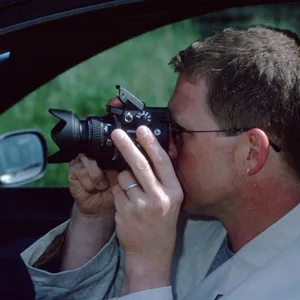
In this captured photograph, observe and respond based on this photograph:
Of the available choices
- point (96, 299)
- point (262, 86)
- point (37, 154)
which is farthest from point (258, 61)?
point (96, 299)

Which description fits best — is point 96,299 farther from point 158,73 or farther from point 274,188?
point 158,73

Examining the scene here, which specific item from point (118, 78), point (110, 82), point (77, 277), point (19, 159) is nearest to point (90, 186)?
point (77, 277)

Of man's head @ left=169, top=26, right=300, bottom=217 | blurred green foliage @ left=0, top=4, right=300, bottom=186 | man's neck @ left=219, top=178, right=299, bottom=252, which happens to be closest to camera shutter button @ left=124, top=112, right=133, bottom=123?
man's head @ left=169, top=26, right=300, bottom=217

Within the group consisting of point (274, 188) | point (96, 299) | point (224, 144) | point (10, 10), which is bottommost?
point (96, 299)

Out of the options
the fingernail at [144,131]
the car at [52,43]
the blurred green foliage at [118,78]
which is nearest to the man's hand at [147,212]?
the fingernail at [144,131]

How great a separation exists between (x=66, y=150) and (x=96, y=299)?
574 mm

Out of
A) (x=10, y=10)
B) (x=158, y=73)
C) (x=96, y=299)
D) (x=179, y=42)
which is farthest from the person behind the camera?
(x=158, y=73)

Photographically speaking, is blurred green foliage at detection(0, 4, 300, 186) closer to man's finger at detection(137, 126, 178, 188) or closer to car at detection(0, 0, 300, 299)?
car at detection(0, 0, 300, 299)

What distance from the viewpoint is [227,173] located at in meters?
2.18

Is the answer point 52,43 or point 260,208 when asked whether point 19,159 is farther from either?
point 260,208

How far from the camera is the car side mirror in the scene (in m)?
2.06

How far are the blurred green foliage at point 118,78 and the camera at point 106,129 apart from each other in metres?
0.94

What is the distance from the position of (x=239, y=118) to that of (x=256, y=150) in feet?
0.32

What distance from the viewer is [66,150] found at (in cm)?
215
